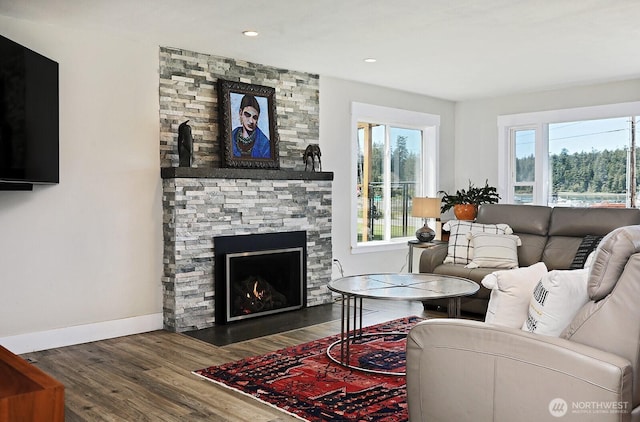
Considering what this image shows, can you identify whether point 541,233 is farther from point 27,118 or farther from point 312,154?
point 27,118

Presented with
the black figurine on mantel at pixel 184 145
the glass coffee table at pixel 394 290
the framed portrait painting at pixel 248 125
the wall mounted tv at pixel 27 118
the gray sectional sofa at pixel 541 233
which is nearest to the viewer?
the wall mounted tv at pixel 27 118

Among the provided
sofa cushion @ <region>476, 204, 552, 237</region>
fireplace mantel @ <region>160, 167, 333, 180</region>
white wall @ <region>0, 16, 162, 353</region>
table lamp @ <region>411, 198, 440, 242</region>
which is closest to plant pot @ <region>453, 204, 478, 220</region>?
table lamp @ <region>411, 198, 440, 242</region>

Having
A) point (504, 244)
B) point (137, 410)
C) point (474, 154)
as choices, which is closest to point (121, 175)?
point (137, 410)

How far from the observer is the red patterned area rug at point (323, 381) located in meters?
3.15

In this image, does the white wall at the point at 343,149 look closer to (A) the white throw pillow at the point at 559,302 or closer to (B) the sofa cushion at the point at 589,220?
(B) the sofa cushion at the point at 589,220

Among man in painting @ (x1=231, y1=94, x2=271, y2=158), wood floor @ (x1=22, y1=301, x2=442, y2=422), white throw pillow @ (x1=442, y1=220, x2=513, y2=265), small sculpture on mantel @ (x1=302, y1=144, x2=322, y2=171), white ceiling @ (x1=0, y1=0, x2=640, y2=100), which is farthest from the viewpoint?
small sculpture on mantel @ (x1=302, y1=144, x2=322, y2=171)

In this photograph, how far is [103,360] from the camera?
409cm

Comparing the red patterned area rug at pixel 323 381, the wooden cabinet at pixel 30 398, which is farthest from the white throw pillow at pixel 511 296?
the wooden cabinet at pixel 30 398

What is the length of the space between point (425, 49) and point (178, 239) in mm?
2647

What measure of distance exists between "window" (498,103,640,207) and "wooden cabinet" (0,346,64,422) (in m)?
6.35

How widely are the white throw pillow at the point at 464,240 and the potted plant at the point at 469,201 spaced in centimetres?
136

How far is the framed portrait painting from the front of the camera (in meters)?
5.36

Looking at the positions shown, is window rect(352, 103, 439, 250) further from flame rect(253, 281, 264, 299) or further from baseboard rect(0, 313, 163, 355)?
baseboard rect(0, 313, 163, 355)

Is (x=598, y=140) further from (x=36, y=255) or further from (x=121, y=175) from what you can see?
(x=36, y=255)
